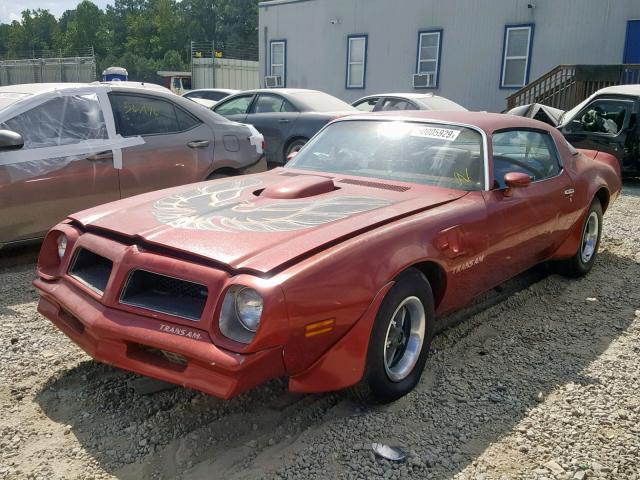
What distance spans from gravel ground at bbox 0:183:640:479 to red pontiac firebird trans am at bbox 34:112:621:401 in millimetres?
286

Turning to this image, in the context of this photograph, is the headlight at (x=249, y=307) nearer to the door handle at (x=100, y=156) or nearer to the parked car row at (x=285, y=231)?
the parked car row at (x=285, y=231)

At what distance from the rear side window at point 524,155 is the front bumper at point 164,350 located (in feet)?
7.50

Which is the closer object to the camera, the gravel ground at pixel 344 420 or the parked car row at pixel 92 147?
the gravel ground at pixel 344 420

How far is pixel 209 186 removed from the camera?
4105mm

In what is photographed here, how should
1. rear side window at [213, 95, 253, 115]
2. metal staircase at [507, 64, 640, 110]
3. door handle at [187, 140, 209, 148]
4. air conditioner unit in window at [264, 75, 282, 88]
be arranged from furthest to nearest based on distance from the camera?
Answer: air conditioner unit in window at [264, 75, 282, 88] → metal staircase at [507, 64, 640, 110] → rear side window at [213, 95, 253, 115] → door handle at [187, 140, 209, 148]

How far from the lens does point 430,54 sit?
18.3 meters

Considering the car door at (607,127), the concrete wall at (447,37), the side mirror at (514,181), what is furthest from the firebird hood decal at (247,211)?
the concrete wall at (447,37)

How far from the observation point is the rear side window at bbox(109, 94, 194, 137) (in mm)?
5703

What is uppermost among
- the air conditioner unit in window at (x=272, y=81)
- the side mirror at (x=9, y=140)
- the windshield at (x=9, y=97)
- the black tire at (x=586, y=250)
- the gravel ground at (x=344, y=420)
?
the air conditioner unit in window at (x=272, y=81)

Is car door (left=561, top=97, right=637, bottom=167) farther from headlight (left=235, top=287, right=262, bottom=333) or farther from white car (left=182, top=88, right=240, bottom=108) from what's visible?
white car (left=182, top=88, right=240, bottom=108)

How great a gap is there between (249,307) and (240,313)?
0.18 ft

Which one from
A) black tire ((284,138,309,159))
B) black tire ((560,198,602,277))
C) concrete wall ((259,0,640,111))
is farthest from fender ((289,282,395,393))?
concrete wall ((259,0,640,111))

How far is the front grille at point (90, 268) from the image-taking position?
3.15m

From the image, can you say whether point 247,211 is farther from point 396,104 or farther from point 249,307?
point 396,104
